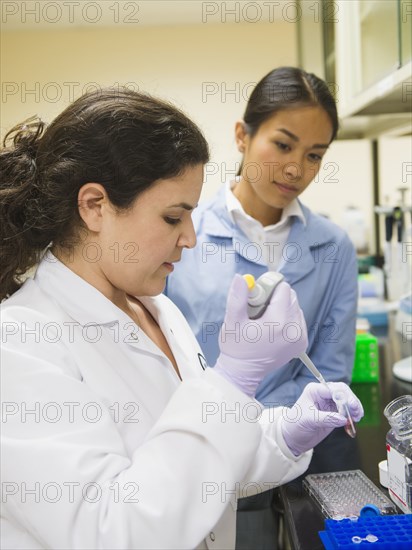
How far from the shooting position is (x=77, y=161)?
995mm

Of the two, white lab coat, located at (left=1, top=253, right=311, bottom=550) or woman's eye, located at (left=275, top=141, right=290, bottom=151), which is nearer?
white lab coat, located at (left=1, top=253, right=311, bottom=550)

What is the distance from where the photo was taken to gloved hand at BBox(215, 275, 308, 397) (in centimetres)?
95

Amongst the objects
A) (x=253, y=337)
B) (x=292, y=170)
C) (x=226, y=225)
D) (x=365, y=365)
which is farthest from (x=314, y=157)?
(x=253, y=337)

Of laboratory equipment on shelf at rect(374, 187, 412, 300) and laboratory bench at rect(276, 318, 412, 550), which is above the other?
Result: laboratory equipment on shelf at rect(374, 187, 412, 300)

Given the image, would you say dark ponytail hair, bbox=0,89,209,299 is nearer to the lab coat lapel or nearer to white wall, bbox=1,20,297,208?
the lab coat lapel

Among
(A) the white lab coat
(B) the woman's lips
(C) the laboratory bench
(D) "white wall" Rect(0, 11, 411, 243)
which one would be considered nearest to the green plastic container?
(C) the laboratory bench

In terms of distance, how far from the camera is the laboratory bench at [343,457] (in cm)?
101

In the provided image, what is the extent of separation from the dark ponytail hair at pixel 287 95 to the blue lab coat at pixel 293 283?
0.29m

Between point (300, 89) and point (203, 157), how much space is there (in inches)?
27.3

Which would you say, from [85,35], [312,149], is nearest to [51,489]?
[312,149]

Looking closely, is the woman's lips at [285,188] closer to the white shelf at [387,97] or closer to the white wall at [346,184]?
the white shelf at [387,97]

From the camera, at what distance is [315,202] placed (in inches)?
179

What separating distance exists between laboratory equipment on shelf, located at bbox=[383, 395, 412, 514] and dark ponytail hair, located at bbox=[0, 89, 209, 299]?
59cm

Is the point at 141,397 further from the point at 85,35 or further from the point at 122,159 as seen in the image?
the point at 85,35
